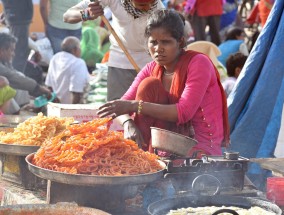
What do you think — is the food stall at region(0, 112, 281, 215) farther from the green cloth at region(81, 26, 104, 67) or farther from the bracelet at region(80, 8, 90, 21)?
the green cloth at region(81, 26, 104, 67)

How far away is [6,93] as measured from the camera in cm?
771

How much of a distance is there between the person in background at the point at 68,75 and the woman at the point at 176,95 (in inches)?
192

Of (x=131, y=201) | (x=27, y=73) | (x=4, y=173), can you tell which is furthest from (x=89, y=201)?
(x=27, y=73)

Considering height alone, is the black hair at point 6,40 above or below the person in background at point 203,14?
below

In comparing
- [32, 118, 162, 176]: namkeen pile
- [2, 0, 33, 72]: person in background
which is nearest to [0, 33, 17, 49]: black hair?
[2, 0, 33, 72]: person in background

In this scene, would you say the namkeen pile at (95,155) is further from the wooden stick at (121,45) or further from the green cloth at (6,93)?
the green cloth at (6,93)

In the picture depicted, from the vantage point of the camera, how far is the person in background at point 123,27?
17.4 feet

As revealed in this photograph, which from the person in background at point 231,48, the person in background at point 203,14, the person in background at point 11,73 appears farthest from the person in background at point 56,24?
the person in background at point 203,14

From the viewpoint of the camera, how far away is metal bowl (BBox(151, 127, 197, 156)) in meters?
3.90

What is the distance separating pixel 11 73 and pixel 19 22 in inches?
41.6

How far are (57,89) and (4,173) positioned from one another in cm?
512

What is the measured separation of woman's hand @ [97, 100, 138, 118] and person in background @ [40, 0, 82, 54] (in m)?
5.71

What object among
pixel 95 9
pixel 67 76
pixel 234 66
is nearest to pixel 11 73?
pixel 67 76

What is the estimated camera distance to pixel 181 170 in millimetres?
3732
